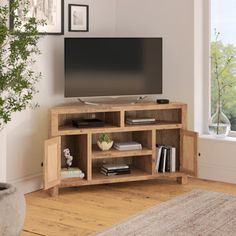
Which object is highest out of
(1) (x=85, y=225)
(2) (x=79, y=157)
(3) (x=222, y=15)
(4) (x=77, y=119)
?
(3) (x=222, y=15)

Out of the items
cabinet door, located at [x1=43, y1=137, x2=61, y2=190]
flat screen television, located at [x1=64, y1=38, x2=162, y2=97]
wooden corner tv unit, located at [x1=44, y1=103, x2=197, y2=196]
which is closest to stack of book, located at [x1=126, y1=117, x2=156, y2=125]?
wooden corner tv unit, located at [x1=44, y1=103, x2=197, y2=196]

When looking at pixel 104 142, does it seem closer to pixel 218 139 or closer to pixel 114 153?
pixel 114 153

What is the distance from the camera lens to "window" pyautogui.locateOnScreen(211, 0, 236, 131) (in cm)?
507

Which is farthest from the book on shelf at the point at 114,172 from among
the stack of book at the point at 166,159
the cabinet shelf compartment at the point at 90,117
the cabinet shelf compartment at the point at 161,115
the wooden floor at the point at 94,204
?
the cabinet shelf compartment at the point at 161,115

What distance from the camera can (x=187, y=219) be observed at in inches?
147

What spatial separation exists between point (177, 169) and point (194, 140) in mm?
359

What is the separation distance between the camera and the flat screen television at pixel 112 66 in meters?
4.69

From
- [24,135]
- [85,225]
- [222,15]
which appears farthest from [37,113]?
[222,15]

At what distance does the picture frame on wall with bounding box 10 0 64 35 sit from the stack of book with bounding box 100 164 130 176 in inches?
50.7

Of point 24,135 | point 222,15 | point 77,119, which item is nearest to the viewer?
point 24,135

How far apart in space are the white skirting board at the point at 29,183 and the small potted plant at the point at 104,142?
2.01ft

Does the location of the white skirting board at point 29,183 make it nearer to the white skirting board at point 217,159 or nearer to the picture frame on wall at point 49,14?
the picture frame on wall at point 49,14

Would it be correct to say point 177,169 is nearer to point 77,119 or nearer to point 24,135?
point 77,119

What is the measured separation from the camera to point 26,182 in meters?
4.58
